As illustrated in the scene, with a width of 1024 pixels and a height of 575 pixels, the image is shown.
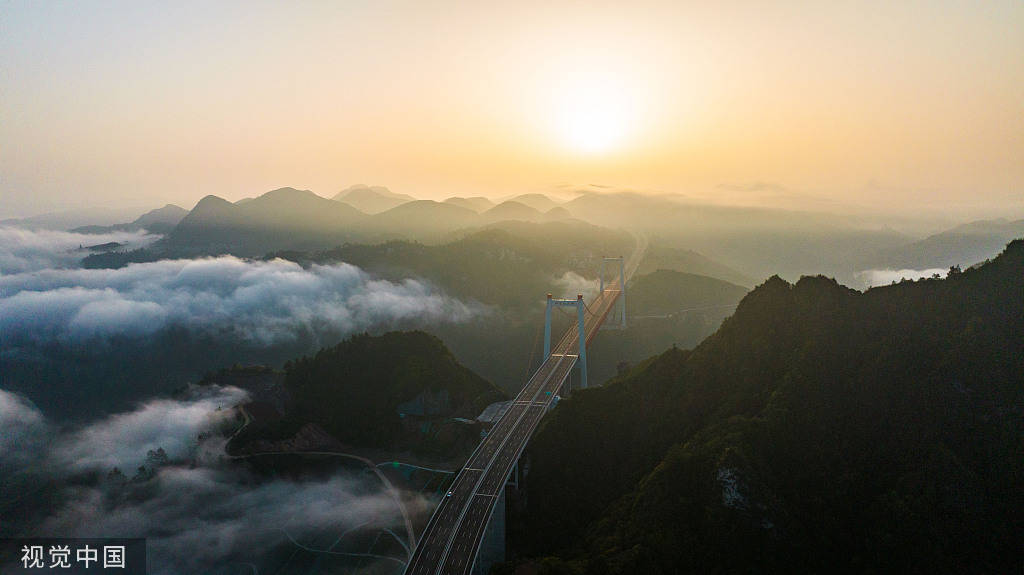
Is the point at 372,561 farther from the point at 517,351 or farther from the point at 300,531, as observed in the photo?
the point at 517,351

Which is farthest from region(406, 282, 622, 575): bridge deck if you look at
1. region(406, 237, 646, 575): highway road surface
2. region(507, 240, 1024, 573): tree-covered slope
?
region(507, 240, 1024, 573): tree-covered slope

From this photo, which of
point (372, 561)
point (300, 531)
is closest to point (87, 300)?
point (300, 531)

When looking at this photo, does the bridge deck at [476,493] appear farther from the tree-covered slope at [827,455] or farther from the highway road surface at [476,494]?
the tree-covered slope at [827,455]

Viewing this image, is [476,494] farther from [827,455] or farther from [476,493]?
[827,455]

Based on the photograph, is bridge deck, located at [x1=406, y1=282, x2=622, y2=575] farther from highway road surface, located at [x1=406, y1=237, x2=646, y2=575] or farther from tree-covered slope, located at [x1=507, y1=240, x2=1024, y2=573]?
tree-covered slope, located at [x1=507, y1=240, x2=1024, y2=573]

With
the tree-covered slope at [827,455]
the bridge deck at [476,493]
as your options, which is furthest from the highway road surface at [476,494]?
the tree-covered slope at [827,455]
